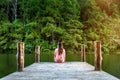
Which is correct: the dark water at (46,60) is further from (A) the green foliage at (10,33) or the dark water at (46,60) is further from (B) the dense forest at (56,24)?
(A) the green foliage at (10,33)

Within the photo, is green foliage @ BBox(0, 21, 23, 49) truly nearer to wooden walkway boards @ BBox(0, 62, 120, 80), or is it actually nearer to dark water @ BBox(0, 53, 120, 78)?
dark water @ BBox(0, 53, 120, 78)

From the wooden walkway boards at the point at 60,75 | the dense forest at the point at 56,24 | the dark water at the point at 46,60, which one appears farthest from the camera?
the dense forest at the point at 56,24

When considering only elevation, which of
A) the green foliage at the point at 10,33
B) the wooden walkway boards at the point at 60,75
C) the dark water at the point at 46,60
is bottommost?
the dark water at the point at 46,60

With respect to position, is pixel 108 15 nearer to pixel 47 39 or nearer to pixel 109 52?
pixel 109 52

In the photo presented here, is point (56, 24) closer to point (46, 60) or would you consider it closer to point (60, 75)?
point (46, 60)

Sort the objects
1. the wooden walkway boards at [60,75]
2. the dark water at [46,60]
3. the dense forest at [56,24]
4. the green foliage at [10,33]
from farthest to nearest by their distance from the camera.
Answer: the green foliage at [10,33] → the dense forest at [56,24] → the dark water at [46,60] → the wooden walkway boards at [60,75]

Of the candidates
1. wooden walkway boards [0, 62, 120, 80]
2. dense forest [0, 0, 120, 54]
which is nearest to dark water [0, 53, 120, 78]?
wooden walkway boards [0, 62, 120, 80]

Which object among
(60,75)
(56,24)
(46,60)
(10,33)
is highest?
(56,24)

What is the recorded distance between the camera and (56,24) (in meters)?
34.2

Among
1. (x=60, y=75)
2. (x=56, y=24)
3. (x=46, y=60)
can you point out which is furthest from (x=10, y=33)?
(x=60, y=75)

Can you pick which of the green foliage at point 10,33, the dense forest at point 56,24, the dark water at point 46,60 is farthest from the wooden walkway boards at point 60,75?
the green foliage at point 10,33

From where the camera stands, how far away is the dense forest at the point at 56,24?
32750mm

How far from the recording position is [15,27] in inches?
1323

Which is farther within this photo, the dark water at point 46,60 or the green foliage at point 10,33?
the green foliage at point 10,33
